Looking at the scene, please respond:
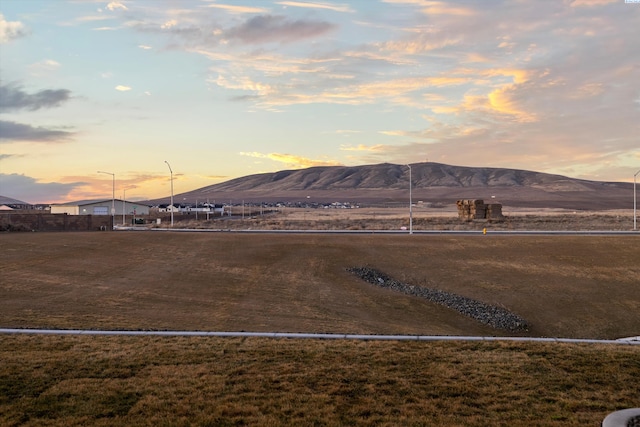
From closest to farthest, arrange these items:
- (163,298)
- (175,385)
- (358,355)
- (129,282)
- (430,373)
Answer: (175,385), (430,373), (358,355), (163,298), (129,282)

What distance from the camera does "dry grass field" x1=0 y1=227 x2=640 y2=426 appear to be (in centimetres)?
915

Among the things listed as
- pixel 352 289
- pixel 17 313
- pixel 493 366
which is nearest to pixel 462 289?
pixel 352 289

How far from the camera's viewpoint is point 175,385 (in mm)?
10227

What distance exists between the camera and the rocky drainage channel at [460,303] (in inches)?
1056

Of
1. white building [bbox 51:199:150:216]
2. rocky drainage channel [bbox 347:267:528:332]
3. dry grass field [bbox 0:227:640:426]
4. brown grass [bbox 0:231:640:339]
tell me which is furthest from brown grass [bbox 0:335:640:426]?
white building [bbox 51:199:150:216]

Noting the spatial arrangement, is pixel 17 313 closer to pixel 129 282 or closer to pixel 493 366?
pixel 129 282

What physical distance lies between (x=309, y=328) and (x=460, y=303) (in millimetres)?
12764

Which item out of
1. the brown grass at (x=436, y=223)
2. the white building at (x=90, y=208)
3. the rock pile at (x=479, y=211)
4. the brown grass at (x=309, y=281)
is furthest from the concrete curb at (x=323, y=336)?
the white building at (x=90, y=208)

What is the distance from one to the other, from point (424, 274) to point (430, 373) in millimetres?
25304

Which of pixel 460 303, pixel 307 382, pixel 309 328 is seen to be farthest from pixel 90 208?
pixel 307 382

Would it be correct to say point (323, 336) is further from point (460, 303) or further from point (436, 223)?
point (436, 223)

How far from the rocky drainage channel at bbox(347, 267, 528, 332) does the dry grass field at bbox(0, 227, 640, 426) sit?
914 millimetres

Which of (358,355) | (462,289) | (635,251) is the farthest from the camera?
(635,251)

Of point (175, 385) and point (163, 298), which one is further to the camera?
point (163, 298)
